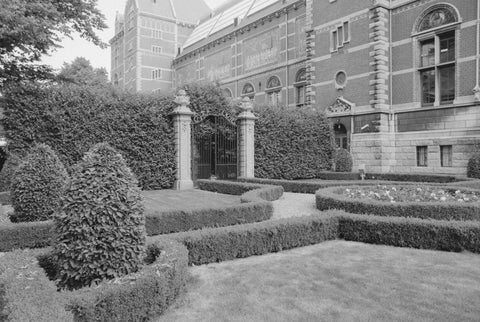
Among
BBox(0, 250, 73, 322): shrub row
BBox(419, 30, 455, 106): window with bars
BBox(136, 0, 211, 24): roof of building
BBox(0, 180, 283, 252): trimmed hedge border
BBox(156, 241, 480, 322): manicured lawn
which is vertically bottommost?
BBox(156, 241, 480, 322): manicured lawn

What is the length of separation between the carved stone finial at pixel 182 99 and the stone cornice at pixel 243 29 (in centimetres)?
2027

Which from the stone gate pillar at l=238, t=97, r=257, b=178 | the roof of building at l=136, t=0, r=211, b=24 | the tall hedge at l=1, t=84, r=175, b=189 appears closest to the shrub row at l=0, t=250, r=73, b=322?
the tall hedge at l=1, t=84, r=175, b=189

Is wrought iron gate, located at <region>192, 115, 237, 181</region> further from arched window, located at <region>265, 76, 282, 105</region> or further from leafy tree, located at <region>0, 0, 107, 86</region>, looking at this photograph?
arched window, located at <region>265, 76, 282, 105</region>

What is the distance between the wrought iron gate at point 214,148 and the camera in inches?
659

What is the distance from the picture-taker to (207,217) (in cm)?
770

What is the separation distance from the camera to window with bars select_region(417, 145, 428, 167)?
20.5m

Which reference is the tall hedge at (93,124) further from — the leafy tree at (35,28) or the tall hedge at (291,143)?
the tall hedge at (291,143)

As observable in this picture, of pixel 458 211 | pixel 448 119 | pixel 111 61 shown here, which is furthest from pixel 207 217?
pixel 111 61

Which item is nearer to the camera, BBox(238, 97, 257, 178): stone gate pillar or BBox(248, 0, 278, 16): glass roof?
BBox(238, 97, 257, 178): stone gate pillar

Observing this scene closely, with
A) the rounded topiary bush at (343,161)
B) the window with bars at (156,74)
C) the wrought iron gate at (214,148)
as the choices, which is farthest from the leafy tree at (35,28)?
the window with bars at (156,74)

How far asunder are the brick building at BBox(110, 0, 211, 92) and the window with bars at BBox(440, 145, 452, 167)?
38.8 m

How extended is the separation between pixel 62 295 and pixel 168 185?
496 inches

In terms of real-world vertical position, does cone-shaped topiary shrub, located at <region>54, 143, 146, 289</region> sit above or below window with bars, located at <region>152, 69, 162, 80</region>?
below

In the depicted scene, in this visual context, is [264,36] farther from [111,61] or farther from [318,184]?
[111,61]
